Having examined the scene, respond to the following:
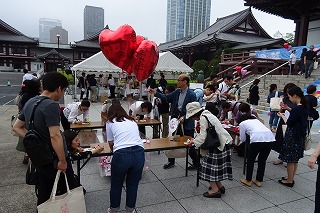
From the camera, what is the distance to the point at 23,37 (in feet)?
135

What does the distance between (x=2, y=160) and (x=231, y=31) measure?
2913 centimetres

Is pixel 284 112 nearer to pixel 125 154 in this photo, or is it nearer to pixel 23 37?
pixel 125 154

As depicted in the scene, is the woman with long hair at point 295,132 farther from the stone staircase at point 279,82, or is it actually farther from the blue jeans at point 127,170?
the stone staircase at point 279,82

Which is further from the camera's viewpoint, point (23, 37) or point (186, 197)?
point (23, 37)

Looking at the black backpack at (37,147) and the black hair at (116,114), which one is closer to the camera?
the black backpack at (37,147)

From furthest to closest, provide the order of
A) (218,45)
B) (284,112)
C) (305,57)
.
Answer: (218,45) → (305,57) → (284,112)

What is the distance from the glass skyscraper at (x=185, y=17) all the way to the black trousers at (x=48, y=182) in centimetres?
6837

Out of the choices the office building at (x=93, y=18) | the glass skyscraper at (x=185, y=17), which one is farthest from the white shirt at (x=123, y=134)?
the office building at (x=93, y=18)

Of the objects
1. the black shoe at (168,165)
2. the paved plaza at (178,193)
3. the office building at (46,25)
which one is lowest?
the paved plaza at (178,193)

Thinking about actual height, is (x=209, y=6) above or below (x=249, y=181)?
above

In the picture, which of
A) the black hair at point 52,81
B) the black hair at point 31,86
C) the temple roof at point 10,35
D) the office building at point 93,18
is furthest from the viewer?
the office building at point 93,18

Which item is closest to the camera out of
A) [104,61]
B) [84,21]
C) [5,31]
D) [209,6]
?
[104,61]

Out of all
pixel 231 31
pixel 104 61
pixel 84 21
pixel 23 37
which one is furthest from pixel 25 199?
pixel 84 21

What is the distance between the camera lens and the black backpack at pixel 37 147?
7.01 feet
